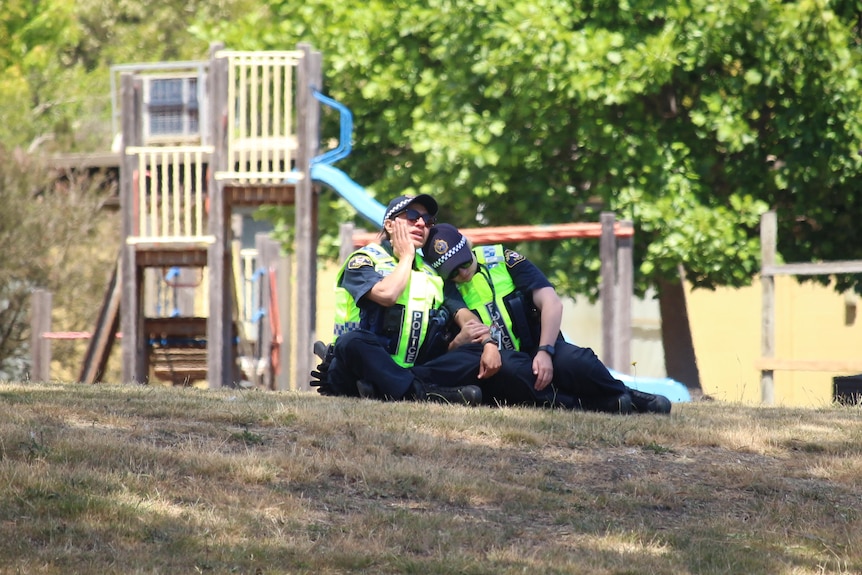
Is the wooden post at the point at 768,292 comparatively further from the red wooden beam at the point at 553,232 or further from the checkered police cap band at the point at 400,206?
the checkered police cap band at the point at 400,206

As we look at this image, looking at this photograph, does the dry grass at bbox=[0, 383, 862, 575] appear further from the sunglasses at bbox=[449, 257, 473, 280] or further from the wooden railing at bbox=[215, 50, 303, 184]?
the wooden railing at bbox=[215, 50, 303, 184]

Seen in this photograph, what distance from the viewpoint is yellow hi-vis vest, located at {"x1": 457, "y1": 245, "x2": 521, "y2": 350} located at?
26.6 ft

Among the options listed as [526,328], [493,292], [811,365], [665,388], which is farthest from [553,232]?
[493,292]

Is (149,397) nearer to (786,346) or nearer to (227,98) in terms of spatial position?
(227,98)

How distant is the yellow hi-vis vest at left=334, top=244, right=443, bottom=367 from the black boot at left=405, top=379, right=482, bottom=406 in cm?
23

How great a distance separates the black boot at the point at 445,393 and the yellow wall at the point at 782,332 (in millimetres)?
15847

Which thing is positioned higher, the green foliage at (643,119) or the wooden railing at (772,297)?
the green foliage at (643,119)

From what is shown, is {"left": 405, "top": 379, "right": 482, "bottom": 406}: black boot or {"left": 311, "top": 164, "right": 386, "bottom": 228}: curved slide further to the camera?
{"left": 311, "top": 164, "right": 386, "bottom": 228}: curved slide

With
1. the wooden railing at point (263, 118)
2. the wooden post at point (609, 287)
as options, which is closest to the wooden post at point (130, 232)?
the wooden railing at point (263, 118)

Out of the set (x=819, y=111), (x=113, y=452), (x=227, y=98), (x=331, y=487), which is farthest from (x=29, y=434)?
(x=819, y=111)

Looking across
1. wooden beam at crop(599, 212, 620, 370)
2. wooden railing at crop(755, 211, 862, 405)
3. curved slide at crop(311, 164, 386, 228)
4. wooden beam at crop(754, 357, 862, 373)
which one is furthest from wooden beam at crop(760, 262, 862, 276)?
curved slide at crop(311, 164, 386, 228)

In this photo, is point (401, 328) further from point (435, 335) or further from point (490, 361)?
point (490, 361)

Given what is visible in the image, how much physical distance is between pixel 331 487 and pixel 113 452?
922 millimetres

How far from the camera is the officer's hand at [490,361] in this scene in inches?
305
